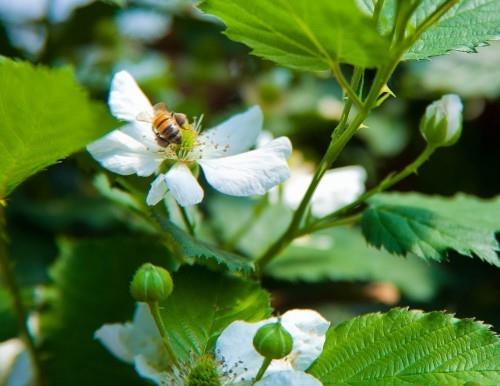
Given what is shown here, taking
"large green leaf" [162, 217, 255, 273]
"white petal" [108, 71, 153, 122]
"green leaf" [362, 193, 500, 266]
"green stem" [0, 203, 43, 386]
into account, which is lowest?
"green stem" [0, 203, 43, 386]

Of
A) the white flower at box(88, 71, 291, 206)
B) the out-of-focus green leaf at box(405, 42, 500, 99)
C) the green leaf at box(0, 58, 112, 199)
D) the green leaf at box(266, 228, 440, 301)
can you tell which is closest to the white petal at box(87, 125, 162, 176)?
the white flower at box(88, 71, 291, 206)

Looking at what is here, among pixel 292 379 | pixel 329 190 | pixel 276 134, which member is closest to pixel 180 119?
pixel 292 379

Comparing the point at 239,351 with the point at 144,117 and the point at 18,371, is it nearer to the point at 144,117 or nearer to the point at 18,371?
the point at 144,117

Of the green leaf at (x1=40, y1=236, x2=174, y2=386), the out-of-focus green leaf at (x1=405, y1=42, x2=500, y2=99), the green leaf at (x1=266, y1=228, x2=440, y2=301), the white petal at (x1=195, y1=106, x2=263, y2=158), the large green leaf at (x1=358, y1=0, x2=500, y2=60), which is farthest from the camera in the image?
the out-of-focus green leaf at (x1=405, y1=42, x2=500, y2=99)

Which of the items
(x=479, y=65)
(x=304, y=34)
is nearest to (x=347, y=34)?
(x=304, y=34)

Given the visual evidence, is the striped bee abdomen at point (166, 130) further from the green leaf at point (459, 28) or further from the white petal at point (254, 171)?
the green leaf at point (459, 28)

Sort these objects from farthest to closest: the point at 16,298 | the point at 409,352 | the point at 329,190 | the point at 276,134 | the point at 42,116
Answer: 1. the point at 276,134
2. the point at 329,190
3. the point at 16,298
4. the point at 409,352
5. the point at 42,116

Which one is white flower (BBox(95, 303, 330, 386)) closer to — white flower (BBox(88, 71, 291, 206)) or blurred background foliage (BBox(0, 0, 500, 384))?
white flower (BBox(88, 71, 291, 206))

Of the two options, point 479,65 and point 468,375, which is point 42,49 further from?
point 468,375
